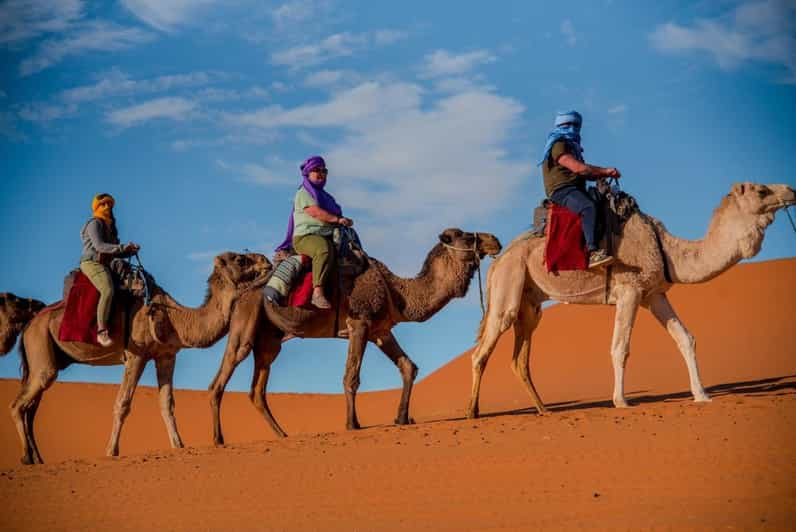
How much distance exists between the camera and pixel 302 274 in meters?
14.4

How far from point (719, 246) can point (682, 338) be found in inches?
51.1

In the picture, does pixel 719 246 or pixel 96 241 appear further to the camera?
pixel 96 241

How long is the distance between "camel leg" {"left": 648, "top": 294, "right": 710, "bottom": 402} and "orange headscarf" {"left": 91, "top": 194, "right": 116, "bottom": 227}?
23.5 feet

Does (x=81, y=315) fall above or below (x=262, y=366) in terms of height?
above

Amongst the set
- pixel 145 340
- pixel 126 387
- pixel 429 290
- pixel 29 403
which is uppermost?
pixel 429 290

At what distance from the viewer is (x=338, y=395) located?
31875mm

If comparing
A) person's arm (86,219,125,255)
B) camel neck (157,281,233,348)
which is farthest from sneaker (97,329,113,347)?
person's arm (86,219,125,255)

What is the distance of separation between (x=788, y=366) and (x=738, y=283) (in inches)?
355

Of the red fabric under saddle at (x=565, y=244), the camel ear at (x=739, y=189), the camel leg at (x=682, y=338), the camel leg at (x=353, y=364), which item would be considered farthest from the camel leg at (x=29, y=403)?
the camel ear at (x=739, y=189)

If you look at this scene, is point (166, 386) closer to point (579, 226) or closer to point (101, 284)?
point (101, 284)

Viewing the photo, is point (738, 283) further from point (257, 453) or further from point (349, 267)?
point (257, 453)

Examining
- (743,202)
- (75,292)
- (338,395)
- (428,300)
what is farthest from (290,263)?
(338,395)

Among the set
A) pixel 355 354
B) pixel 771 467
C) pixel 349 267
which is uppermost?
pixel 349 267

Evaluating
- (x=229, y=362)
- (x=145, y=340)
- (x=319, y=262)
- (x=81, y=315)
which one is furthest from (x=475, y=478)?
(x=81, y=315)
